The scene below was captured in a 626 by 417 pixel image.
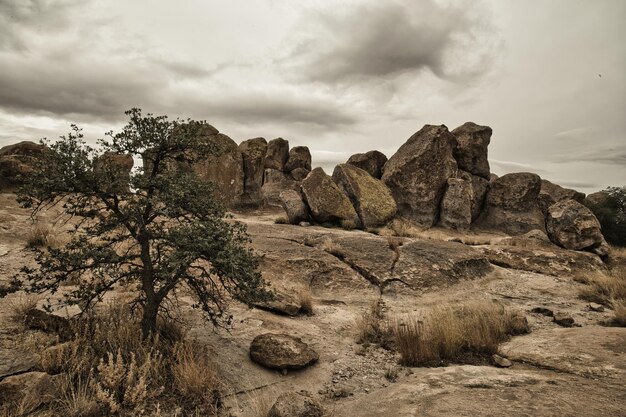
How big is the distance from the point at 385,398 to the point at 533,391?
1833mm

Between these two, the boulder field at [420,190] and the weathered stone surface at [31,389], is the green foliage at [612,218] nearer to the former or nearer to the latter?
the boulder field at [420,190]

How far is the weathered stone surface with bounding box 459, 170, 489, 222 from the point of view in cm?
2370

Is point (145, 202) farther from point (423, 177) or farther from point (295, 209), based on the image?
point (423, 177)

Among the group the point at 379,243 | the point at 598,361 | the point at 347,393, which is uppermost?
the point at 379,243

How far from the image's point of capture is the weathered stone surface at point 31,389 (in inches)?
161

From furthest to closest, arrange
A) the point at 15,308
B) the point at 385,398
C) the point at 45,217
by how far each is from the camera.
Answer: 1. the point at 45,217
2. the point at 15,308
3. the point at 385,398

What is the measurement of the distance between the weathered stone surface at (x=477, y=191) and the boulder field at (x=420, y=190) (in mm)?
68

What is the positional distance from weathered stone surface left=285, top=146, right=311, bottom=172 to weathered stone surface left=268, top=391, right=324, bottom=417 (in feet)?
112

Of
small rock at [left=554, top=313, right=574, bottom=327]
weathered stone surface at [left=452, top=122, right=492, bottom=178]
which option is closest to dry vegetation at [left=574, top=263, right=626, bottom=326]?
small rock at [left=554, top=313, right=574, bottom=327]

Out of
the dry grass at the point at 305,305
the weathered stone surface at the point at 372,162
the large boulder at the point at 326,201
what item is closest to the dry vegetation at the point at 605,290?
the dry grass at the point at 305,305

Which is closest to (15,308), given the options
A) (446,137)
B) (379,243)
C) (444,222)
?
(379,243)

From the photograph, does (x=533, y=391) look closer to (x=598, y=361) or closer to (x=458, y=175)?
(x=598, y=361)

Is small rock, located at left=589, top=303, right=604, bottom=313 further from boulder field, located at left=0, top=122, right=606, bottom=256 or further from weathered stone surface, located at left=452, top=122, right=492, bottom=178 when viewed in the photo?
weathered stone surface, located at left=452, top=122, right=492, bottom=178

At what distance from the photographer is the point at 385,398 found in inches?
191
